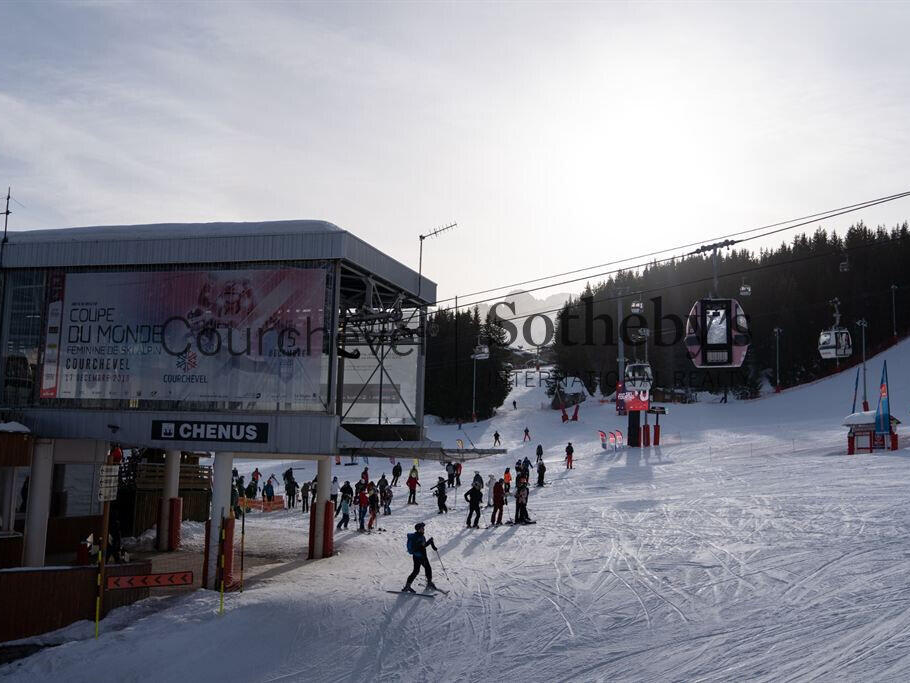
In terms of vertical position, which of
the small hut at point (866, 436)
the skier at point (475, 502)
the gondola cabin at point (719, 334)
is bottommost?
the skier at point (475, 502)

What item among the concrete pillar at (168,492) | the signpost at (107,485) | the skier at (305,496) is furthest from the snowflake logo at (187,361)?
the skier at (305,496)

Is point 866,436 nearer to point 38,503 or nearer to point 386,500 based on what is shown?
point 386,500

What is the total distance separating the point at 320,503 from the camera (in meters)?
20.7

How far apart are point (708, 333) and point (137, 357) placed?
14.4 metres

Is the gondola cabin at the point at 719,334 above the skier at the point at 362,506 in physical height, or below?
above

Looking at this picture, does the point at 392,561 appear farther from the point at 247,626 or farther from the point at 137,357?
the point at 137,357

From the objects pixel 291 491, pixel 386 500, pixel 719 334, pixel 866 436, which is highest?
pixel 719 334

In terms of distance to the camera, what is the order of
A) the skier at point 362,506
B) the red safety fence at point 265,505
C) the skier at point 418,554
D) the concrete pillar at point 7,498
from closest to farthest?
the skier at point 418,554 < the concrete pillar at point 7,498 < the skier at point 362,506 < the red safety fence at point 265,505

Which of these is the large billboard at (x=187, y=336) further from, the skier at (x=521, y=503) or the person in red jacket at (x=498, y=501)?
the skier at (x=521, y=503)

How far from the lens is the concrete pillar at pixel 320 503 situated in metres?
20.3

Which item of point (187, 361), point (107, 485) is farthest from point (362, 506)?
point (107, 485)

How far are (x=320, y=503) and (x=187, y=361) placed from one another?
195 inches

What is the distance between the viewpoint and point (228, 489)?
17359 mm

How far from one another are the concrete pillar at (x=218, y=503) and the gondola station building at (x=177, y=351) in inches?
1.4
